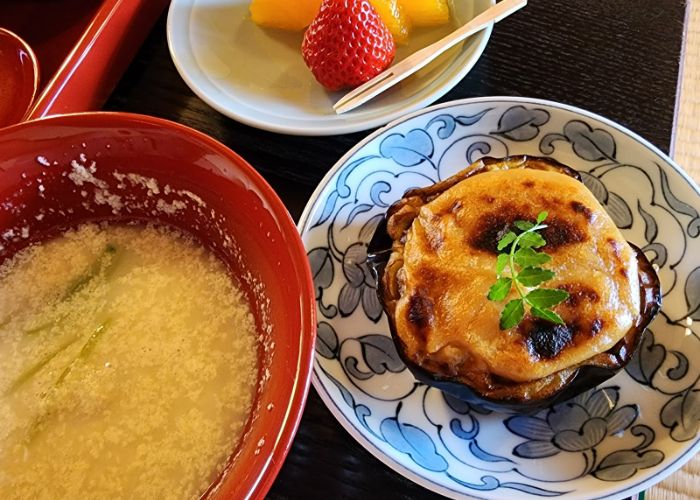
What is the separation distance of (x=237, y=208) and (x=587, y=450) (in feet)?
2.08

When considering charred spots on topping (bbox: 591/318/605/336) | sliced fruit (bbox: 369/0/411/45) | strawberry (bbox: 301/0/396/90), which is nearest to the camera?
charred spots on topping (bbox: 591/318/605/336)

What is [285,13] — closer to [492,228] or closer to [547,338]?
[492,228]

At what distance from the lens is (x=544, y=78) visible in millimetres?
1403

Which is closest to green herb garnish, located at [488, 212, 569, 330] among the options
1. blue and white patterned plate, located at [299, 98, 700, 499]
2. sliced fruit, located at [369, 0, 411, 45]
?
blue and white patterned plate, located at [299, 98, 700, 499]

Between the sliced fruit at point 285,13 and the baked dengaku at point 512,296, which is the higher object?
the sliced fruit at point 285,13

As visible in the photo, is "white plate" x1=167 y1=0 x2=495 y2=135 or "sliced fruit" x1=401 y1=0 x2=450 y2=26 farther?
"sliced fruit" x1=401 y1=0 x2=450 y2=26

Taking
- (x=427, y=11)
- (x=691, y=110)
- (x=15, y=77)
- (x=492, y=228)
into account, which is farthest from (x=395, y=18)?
(x=691, y=110)

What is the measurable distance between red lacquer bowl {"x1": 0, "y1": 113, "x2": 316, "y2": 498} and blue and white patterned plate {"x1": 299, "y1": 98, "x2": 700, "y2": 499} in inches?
7.0

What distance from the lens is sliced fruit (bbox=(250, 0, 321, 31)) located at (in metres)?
1.48

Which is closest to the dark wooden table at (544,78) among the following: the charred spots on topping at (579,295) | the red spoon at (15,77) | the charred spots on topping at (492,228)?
the red spoon at (15,77)

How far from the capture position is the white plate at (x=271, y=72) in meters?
1.32

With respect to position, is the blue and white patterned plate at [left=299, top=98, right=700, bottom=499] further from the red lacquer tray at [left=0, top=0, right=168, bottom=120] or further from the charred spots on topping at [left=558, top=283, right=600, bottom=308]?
the red lacquer tray at [left=0, top=0, right=168, bottom=120]

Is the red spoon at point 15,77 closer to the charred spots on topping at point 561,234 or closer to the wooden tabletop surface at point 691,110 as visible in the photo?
the charred spots on topping at point 561,234

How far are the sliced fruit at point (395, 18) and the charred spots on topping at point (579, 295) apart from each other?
75 centimetres
